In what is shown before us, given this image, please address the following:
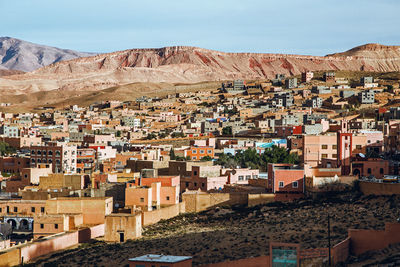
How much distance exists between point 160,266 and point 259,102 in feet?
284

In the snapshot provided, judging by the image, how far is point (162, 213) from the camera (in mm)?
35062

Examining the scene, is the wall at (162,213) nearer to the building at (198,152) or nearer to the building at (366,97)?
the building at (198,152)

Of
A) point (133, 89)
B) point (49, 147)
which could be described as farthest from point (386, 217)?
point (133, 89)

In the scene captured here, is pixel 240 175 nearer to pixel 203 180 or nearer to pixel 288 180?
pixel 203 180

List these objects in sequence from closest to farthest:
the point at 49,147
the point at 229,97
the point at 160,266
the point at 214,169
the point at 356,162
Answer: the point at 160,266
the point at 356,162
the point at 214,169
the point at 49,147
the point at 229,97

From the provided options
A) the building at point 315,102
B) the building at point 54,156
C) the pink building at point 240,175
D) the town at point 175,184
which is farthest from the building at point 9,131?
the pink building at point 240,175

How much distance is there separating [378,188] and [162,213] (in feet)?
32.7

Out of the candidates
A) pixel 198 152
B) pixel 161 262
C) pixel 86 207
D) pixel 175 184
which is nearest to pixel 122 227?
pixel 86 207

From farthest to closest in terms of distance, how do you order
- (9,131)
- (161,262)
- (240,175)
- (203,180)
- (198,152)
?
1. (9,131)
2. (198,152)
3. (240,175)
4. (203,180)
5. (161,262)

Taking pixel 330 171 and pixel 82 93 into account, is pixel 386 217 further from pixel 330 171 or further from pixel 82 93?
pixel 82 93

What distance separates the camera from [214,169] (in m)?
41.5

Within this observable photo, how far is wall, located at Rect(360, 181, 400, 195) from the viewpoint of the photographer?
105ft

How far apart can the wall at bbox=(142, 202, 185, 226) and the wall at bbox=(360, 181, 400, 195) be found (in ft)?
28.7

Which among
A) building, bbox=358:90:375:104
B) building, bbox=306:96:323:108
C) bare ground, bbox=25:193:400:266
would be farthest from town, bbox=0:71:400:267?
building, bbox=306:96:323:108
